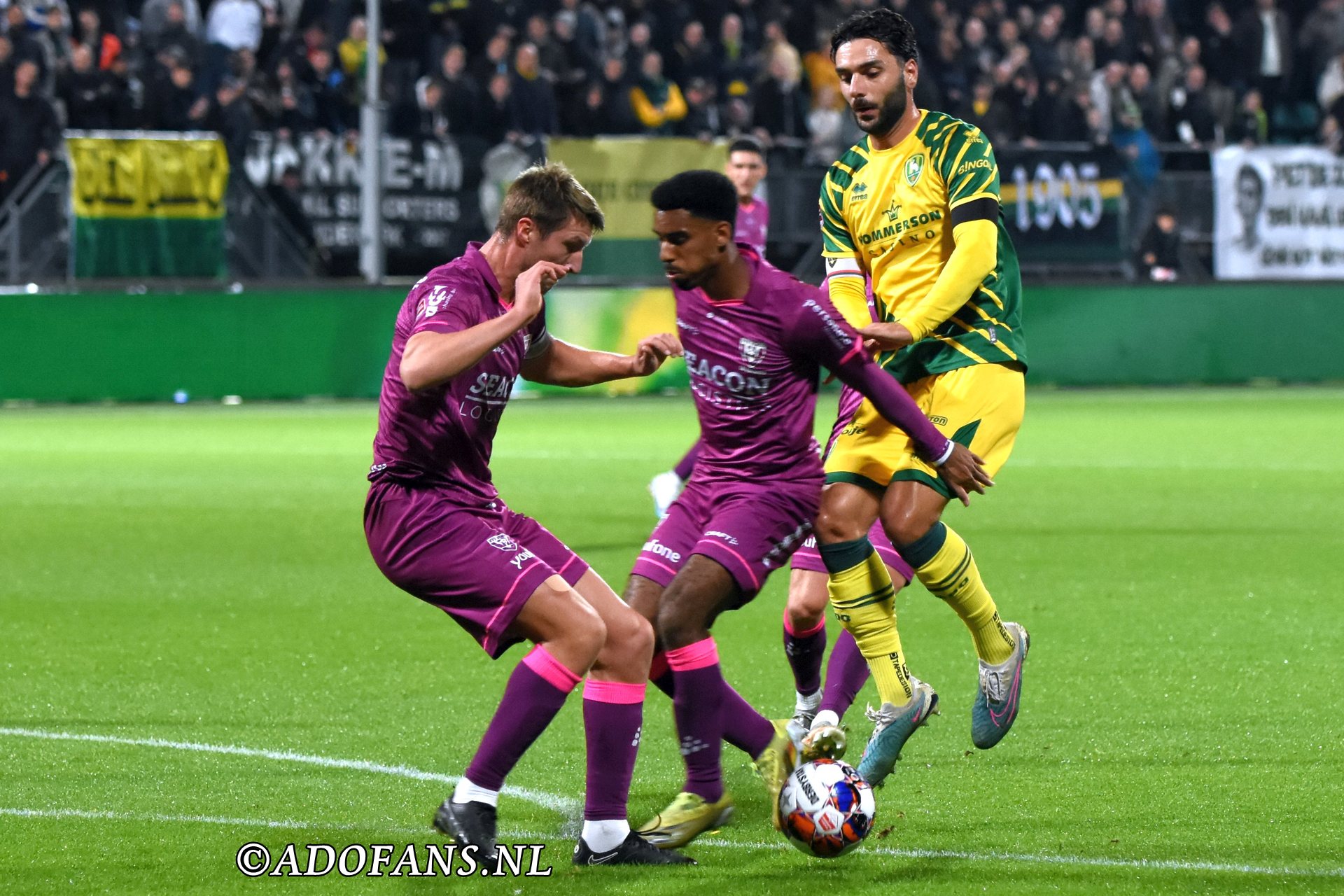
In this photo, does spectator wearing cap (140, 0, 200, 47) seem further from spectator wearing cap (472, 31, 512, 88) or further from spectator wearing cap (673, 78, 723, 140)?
spectator wearing cap (673, 78, 723, 140)

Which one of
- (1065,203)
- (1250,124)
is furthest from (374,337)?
(1250,124)

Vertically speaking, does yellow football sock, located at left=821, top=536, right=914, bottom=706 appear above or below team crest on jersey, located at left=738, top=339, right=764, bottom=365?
below

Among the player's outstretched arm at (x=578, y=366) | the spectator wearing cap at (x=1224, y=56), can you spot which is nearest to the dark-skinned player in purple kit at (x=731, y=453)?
the player's outstretched arm at (x=578, y=366)

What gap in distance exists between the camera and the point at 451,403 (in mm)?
5367

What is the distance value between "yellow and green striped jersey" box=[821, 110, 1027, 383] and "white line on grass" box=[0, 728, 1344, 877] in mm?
1840

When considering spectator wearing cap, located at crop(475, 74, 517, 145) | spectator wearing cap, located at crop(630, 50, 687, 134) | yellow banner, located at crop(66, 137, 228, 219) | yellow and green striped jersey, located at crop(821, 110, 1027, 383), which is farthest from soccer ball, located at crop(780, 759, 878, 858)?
spectator wearing cap, located at crop(630, 50, 687, 134)

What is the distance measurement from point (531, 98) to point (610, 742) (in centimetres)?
1928

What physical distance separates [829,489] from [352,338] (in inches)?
671

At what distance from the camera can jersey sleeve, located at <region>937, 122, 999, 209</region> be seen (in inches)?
251

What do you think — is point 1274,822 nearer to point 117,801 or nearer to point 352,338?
point 117,801

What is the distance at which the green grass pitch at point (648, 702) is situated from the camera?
5246 mm

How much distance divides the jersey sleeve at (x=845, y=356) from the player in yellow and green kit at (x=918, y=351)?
35 centimetres

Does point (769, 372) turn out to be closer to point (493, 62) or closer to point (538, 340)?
point (538, 340)

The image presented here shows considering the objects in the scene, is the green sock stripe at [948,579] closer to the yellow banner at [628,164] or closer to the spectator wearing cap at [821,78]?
the yellow banner at [628,164]
